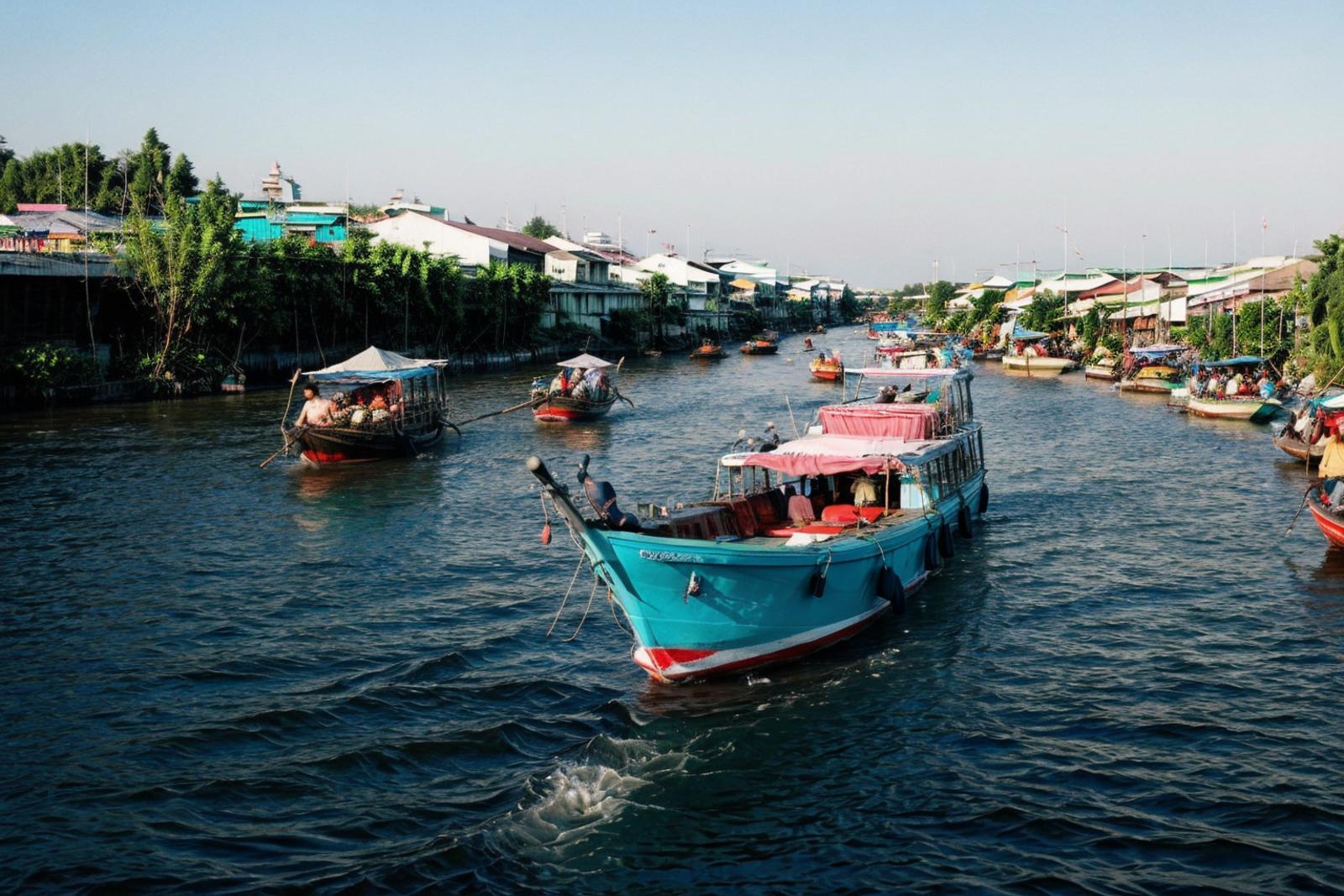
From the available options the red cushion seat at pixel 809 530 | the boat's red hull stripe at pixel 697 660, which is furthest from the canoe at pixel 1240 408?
the boat's red hull stripe at pixel 697 660

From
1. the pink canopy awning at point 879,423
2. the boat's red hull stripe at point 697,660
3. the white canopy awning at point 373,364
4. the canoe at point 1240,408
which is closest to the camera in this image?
the boat's red hull stripe at point 697,660

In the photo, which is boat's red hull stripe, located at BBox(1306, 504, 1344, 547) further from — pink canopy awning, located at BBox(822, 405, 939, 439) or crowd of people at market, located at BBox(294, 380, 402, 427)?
crowd of people at market, located at BBox(294, 380, 402, 427)

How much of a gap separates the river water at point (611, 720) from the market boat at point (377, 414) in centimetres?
582

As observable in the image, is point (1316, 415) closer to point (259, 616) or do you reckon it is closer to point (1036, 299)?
point (259, 616)

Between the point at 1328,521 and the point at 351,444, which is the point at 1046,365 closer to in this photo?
the point at 351,444

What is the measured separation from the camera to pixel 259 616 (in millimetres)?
17609

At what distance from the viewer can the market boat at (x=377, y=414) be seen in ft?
104

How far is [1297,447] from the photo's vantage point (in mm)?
30109

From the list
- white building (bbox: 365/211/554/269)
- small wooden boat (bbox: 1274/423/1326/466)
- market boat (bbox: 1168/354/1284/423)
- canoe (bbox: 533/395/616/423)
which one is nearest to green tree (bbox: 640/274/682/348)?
white building (bbox: 365/211/554/269)

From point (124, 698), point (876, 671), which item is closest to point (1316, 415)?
point (876, 671)

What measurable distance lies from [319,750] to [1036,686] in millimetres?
9338

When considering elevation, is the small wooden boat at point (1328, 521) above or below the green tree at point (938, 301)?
below

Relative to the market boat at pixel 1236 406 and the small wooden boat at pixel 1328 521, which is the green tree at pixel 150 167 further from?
the small wooden boat at pixel 1328 521

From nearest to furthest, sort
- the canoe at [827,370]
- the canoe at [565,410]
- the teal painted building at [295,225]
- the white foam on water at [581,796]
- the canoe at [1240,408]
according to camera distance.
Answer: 1. the white foam on water at [581,796]
2. the canoe at [1240,408]
3. the canoe at [565,410]
4. the canoe at [827,370]
5. the teal painted building at [295,225]
